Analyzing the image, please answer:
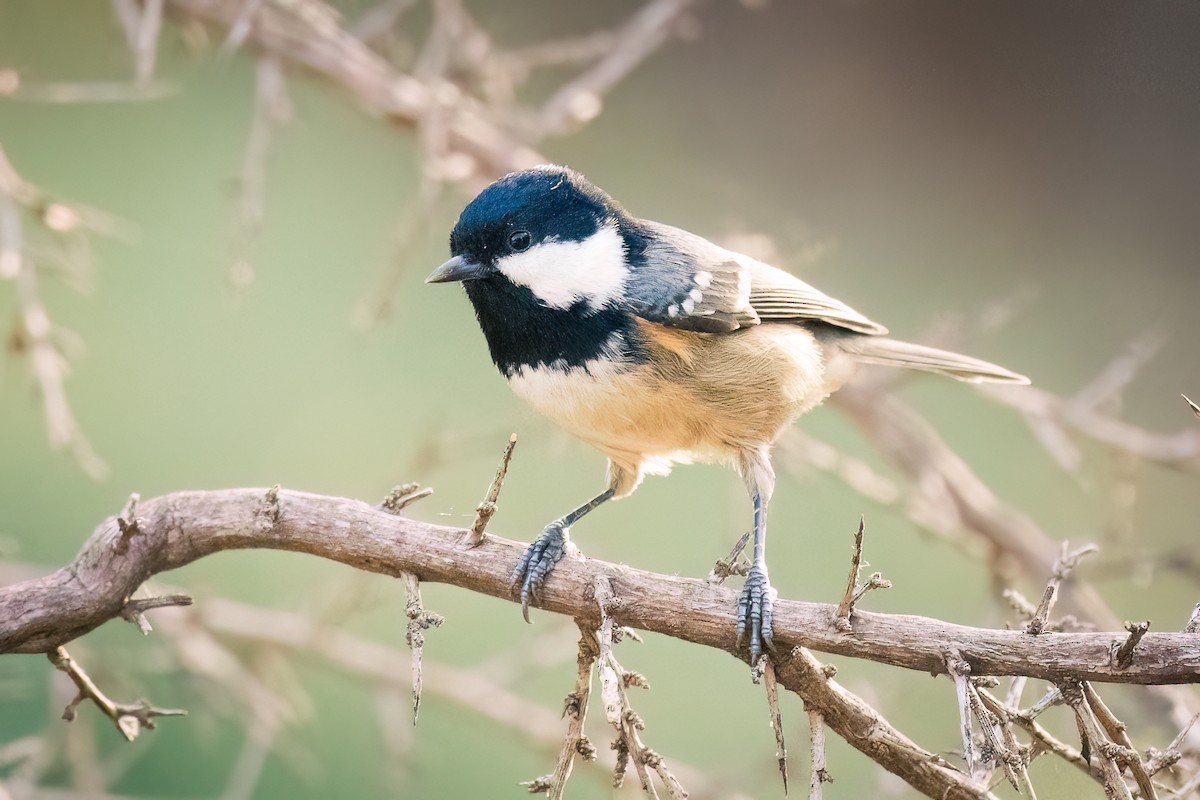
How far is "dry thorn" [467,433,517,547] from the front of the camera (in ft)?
3.95

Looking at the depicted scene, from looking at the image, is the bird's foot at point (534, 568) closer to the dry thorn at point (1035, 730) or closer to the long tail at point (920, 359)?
the dry thorn at point (1035, 730)

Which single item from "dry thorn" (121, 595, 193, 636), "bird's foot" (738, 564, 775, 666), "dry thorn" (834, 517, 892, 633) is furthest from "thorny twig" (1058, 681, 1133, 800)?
"dry thorn" (121, 595, 193, 636)

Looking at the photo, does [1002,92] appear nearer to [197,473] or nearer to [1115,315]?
[1115,315]

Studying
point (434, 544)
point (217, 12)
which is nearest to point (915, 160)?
point (217, 12)

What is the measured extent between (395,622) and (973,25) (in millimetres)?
2609

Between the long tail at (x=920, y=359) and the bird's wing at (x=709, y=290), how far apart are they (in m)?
0.04

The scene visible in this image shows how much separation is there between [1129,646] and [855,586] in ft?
0.96

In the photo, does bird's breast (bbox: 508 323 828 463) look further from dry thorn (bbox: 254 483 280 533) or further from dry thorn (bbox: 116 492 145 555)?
dry thorn (bbox: 116 492 145 555)

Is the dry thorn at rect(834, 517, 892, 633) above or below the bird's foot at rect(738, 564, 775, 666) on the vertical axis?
below

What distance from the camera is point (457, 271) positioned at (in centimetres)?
171

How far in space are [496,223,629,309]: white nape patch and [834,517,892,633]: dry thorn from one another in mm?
707

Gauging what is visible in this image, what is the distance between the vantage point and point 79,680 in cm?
145

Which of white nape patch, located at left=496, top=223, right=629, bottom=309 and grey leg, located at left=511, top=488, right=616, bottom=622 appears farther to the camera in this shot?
white nape patch, located at left=496, top=223, right=629, bottom=309

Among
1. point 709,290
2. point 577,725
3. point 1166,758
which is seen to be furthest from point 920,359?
point 577,725
